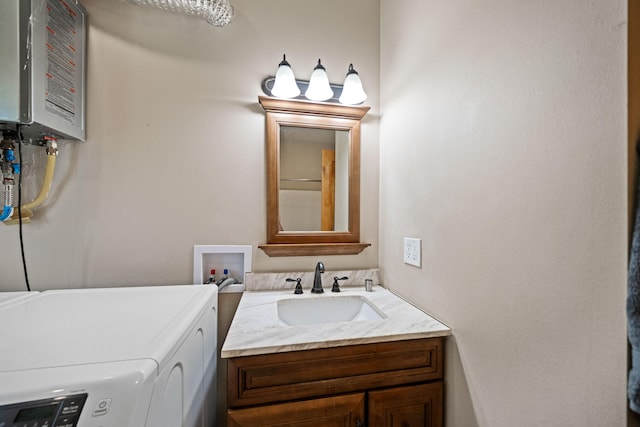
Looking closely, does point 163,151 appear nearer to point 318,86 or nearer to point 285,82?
point 285,82

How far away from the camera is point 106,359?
1.71 ft

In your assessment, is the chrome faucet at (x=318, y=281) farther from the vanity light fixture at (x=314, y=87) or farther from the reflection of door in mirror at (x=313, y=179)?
the vanity light fixture at (x=314, y=87)

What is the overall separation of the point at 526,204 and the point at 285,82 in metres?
1.15

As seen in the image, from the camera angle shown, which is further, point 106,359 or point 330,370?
point 330,370

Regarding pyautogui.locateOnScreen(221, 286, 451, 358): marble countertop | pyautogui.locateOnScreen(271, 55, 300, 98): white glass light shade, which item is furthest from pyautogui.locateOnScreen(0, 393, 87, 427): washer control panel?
pyautogui.locateOnScreen(271, 55, 300, 98): white glass light shade

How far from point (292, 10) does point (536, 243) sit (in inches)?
63.5

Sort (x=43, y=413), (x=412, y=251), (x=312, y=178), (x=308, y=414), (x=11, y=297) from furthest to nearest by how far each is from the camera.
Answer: (x=312, y=178), (x=412, y=251), (x=11, y=297), (x=308, y=414), (x=43, y=413)

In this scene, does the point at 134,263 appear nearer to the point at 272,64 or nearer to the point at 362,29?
the point at 272,64

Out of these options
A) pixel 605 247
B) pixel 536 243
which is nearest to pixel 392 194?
pixel 536 243

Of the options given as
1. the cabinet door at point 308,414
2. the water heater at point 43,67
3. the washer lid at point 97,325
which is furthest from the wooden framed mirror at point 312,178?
the water heater at point 43,67

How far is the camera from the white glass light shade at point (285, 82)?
128cm

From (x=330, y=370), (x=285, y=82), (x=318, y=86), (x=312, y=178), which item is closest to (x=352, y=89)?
(x=318, y=86)

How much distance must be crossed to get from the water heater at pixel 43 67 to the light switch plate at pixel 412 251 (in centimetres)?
159

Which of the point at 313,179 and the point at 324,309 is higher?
the point at 313,179
